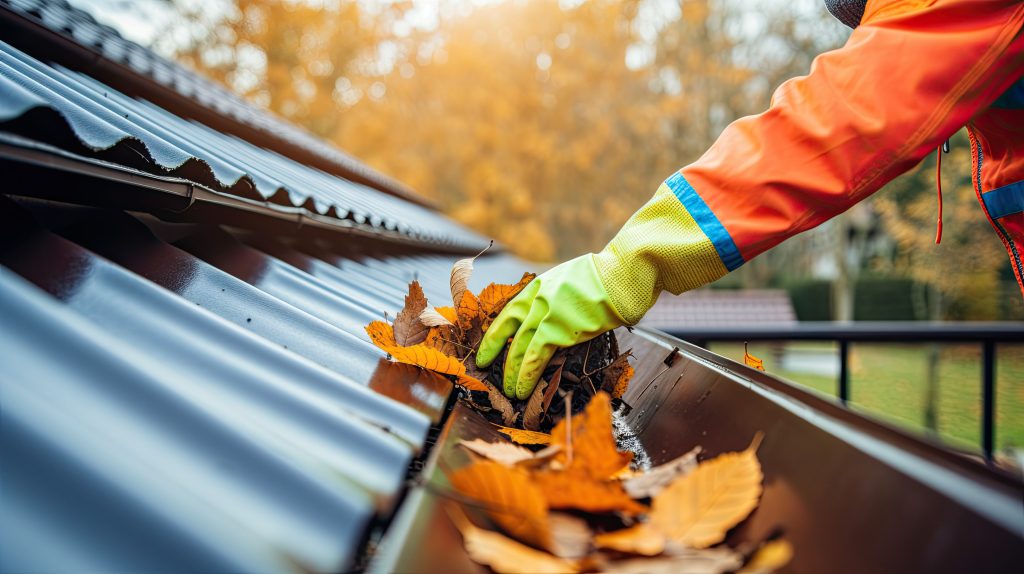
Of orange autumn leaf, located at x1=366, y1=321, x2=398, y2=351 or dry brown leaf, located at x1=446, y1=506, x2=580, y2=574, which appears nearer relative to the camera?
dry brown leaf, located at x1=446, y1=506, x2=580, y2=574

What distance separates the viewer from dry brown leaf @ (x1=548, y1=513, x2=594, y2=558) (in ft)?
1.88

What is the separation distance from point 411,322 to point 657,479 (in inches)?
21.6

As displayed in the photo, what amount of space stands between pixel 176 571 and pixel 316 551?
0.10 metres

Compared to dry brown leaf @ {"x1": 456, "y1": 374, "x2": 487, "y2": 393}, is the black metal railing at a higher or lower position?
higher

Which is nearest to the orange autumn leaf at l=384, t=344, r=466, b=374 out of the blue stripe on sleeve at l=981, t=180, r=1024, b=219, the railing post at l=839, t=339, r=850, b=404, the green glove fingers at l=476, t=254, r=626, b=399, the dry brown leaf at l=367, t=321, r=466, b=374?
the dry brown leaf at l=367, t=321, r=466, b=374

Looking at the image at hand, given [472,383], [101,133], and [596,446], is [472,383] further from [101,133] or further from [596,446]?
[101,133]

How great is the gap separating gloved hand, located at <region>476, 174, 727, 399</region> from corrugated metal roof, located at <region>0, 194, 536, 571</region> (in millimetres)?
163

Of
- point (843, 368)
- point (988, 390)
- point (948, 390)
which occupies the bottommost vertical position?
point (843, 368)

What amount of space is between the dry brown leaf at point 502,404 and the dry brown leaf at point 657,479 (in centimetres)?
37

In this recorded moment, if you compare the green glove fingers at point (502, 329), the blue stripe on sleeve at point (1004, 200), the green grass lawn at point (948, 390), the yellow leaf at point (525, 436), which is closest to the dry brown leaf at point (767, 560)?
the yellow leaf at point (525, 436)

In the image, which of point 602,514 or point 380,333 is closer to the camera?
point 602,514

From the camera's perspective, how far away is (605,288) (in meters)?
1.15

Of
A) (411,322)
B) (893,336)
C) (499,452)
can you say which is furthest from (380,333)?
(893,336)

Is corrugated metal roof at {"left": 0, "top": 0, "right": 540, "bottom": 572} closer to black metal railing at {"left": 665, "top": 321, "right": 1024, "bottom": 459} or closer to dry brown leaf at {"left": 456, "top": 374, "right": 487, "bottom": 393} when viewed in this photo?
dry brown leaf at {"left": 456, "top": 374, "right": 487, "bottom": 393}
